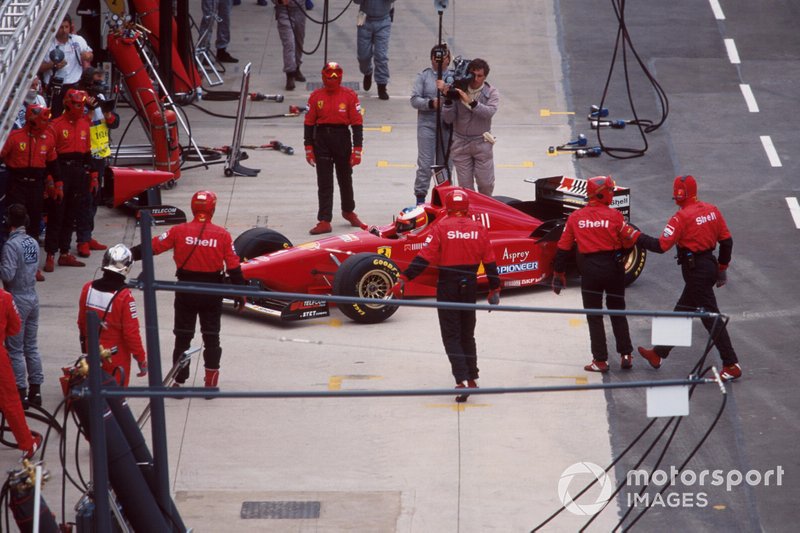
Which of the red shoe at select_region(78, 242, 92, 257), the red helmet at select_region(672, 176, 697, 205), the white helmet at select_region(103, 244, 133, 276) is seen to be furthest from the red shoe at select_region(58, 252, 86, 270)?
the red helmet at select_region(672, 176, 697, 205)

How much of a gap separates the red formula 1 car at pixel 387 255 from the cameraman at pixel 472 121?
3.62ft

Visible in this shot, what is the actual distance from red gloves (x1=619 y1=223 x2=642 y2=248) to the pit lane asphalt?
1.23m

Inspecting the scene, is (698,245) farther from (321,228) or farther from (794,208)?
(794,208)

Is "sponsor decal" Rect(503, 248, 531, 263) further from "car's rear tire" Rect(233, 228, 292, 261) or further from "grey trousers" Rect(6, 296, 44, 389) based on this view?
"grey trousers" Rect(6, 296, 44, 389)

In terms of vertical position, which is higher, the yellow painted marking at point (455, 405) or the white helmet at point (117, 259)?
the white helmet at point (117, 259)

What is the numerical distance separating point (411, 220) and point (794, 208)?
607 cm

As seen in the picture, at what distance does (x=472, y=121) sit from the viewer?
15969mm

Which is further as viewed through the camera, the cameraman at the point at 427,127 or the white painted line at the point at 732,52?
the white painted line at the point at 732,52

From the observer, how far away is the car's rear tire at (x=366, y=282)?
43.1ft

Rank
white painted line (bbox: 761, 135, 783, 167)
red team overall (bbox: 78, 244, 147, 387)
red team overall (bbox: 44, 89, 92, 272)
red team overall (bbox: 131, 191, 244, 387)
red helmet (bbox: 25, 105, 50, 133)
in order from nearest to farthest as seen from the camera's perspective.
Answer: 1. red team overall (bbox: 78, 244, 147, 387)
2. red team overall (bbox: 131, 191, 244, 387)
3. red helmet (bbox: 25, 105, 50, 133)
4. red team overall (bbox: 44, 89, 92, 272)
5. white painted line (bbox: 761, 135, 783, 167)

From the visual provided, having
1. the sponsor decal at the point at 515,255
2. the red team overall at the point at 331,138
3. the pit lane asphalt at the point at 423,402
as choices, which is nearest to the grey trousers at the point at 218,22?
the pit lane asphalt at the point at 423,402

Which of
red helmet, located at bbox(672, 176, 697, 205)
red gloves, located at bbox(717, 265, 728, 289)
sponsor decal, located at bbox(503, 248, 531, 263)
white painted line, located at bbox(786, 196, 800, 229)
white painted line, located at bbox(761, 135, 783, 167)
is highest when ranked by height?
red helmet, located at bbox(672, 176, 697, 205)

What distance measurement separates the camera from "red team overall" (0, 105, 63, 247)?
14.0m

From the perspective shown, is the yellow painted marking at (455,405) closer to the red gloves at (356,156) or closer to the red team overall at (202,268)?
the red team overall at (202,268)
